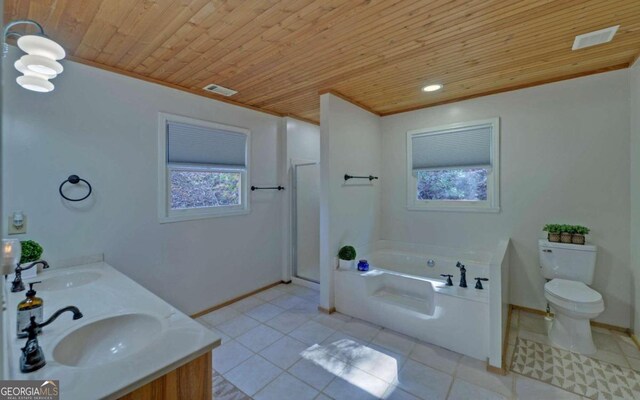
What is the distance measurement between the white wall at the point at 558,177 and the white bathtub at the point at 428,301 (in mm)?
451

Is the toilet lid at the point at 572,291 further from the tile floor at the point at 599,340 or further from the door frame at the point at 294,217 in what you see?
the door frame at the point at 294,217

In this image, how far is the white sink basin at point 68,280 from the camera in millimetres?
1889

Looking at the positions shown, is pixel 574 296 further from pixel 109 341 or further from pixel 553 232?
pixel 109 341

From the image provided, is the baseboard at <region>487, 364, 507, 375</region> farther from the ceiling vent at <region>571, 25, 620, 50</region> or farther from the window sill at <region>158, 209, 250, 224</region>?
the window sill at <region>158, 209, 250, 224</region>

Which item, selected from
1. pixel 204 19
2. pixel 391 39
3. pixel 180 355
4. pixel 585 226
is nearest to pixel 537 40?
pixel 391 39

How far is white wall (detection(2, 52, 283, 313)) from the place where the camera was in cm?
205

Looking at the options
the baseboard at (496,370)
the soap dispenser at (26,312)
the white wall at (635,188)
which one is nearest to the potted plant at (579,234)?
the white wall at (635,188)

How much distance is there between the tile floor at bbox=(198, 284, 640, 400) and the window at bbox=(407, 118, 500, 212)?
55.7 inches

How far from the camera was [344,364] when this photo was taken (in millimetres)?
2209

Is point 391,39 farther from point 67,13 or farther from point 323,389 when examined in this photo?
point 323,389

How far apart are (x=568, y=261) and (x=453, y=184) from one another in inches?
53.3

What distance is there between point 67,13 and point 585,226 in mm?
4537

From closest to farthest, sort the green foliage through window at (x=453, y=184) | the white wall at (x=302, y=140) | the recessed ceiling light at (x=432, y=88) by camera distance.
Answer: the recessed ceiling light at (x=432, y=88), the green foliage through window at (x=453, y=184), the white wall at (x=302, y=140)

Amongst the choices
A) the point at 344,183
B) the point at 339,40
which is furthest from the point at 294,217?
the point at 339,40
